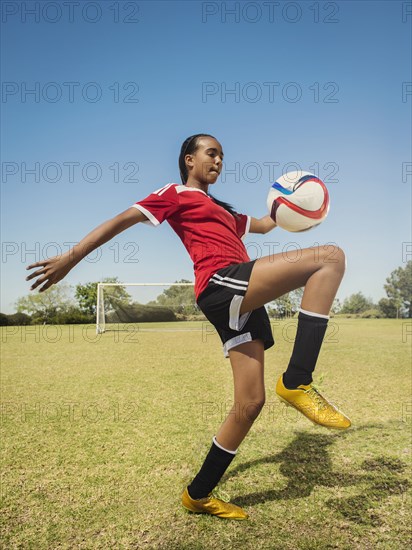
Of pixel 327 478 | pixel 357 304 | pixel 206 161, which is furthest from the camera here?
pixel 357 304

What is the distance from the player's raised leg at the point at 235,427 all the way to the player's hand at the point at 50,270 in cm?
108

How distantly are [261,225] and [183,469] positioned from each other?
6.89 feet

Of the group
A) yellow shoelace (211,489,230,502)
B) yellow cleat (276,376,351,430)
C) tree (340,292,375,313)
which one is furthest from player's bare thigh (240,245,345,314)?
tree (340,292,375,313)

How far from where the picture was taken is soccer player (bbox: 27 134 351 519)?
2.35 meters

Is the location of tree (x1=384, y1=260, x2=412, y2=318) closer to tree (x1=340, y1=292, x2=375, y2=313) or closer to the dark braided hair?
tree (x1=340, y1=292, x2=375, y2=313)

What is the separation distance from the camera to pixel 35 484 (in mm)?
3375

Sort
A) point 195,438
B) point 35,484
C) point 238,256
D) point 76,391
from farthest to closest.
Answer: point 76,391 → point 195,438 → point 35,484 → point 238,256

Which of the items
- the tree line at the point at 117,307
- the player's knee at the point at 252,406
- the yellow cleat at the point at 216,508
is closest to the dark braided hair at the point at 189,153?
the player's knee at the point at 252,406

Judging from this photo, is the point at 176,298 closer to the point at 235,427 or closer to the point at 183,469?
the point at 183,469

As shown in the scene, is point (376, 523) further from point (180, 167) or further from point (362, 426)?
point (180, 167)

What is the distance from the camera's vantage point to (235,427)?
276 centimetres

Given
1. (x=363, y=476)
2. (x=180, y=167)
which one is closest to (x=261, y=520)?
(x=363, y=476)

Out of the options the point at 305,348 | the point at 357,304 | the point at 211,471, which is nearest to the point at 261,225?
the point at 305,348

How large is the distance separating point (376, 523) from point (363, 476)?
2.42 ft
